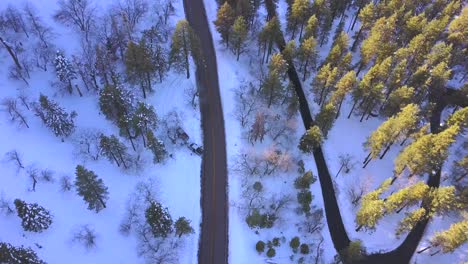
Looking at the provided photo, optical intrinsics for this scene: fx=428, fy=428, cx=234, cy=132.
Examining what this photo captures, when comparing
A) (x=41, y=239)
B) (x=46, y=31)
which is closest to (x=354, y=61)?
(x=46, y=31)

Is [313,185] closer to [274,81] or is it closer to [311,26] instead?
[274,81]

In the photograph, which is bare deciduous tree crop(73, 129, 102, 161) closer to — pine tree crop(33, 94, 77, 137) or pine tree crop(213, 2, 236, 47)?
pine tree crop(33, 94, 77, 137)

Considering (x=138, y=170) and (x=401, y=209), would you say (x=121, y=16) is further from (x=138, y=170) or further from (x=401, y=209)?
(x=401, y=209)

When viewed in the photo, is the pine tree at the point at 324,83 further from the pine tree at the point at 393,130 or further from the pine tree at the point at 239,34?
the pine tree at the point at 239,34

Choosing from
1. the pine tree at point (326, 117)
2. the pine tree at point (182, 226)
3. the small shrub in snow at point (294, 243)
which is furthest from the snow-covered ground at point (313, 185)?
the pine tree at point (182, 226)

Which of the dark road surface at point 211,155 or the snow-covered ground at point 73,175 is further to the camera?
the dark road surface at point 211,155
